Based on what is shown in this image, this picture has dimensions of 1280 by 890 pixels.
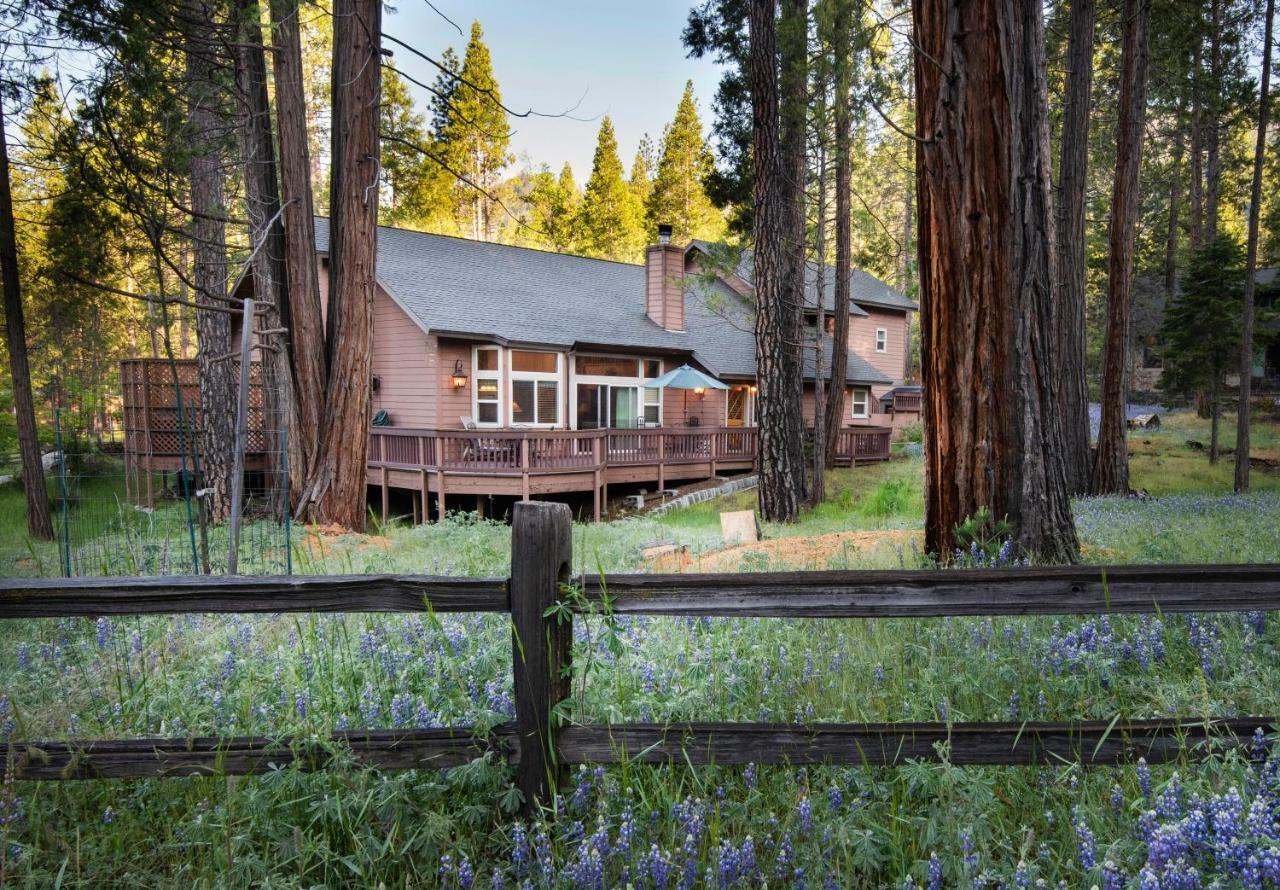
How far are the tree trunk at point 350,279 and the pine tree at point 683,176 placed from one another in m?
32.5

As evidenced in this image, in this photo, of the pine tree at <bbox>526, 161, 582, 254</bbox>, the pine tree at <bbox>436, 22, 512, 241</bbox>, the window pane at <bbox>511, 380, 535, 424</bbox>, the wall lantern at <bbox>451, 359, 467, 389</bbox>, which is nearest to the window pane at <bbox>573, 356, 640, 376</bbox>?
the window pane at <bbox>511, 380, 535, 424</bbox>

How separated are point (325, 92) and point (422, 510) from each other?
21.3 meters

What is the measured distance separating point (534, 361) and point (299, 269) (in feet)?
32.8

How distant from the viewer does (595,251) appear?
42094mm

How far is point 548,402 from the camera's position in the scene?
68.5 feet

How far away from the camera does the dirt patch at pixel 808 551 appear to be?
20.5ft

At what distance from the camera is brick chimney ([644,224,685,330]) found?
24125mm

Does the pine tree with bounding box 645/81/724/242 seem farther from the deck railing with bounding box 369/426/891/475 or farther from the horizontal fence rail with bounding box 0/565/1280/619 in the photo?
the horizontal fence rail with bounding box 0/565/1280/619

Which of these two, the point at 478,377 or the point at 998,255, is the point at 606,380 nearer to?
the point at 478,377

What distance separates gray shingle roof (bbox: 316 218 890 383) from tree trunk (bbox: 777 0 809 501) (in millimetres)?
2446

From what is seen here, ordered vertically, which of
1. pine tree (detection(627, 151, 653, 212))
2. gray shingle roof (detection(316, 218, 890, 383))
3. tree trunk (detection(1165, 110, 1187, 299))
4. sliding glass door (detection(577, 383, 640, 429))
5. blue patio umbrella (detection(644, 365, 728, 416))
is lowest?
sliding glass door (detection(577, 383, 640, 429))

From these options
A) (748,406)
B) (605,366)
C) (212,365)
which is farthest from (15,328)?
(748,406)

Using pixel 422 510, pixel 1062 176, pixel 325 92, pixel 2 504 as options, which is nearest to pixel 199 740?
pixel 1062 176

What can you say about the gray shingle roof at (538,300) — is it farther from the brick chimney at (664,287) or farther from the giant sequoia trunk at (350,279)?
the giant sequoia trunk at (350,279)
